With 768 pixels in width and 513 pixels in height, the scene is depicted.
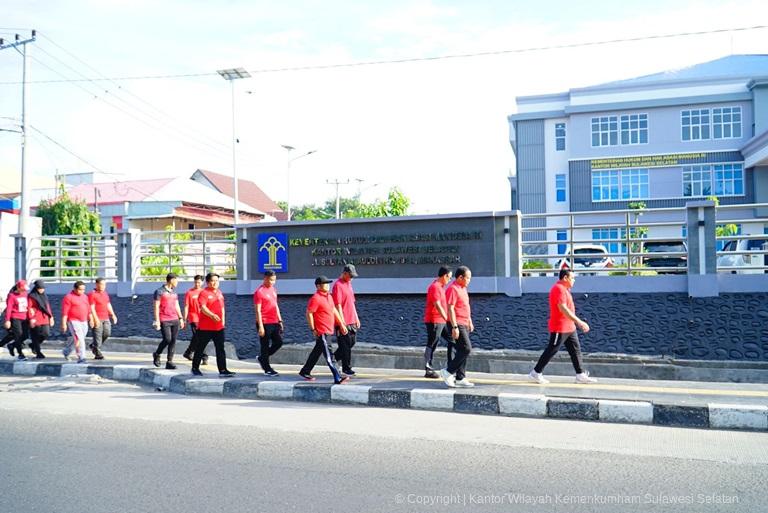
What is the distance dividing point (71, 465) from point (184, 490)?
1435 mm

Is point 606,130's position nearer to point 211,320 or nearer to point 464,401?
point 211,320

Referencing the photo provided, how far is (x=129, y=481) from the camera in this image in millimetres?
5691

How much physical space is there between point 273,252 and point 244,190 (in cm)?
4863

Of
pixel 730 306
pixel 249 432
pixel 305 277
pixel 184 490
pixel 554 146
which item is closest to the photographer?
pixel 184 490

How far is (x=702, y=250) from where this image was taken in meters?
11.5

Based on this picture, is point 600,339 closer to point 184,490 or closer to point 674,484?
point 674,484

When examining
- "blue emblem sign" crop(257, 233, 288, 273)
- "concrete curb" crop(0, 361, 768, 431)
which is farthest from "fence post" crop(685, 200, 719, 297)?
"blue emblem sign" crop(257, 233, 288, 273)

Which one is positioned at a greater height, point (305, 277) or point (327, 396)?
point (305, 277)

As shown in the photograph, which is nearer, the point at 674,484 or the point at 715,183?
the point at 674,484

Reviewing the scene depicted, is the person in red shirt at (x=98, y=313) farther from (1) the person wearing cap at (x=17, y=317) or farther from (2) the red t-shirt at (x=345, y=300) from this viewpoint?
(2) the red t-shirt at (x=345, y=300)

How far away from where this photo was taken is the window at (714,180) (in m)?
38.5

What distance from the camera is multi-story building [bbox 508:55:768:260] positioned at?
38125 mm

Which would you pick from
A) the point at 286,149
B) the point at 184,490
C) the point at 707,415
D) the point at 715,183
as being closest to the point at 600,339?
the point at 707,415

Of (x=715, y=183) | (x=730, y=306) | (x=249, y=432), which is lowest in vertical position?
(x=249, y=432)
